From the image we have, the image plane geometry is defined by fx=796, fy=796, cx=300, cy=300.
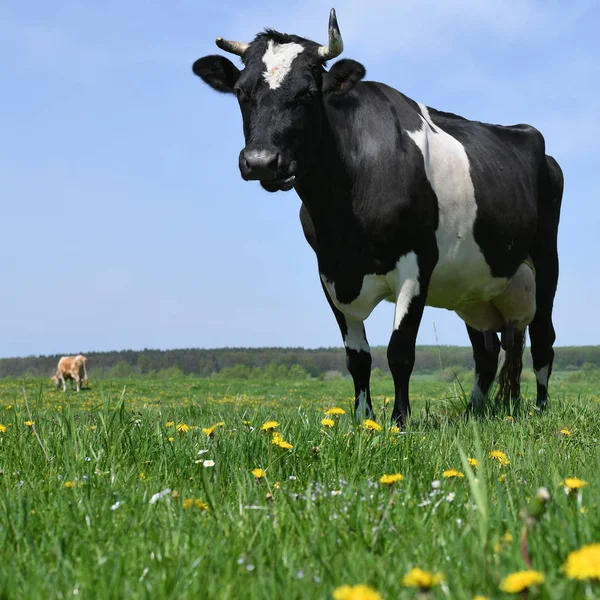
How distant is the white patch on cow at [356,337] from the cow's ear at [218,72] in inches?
88.3

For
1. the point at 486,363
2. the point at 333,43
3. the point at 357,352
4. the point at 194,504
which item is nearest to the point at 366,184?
the point at 333,43

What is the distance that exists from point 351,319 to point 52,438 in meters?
3.15

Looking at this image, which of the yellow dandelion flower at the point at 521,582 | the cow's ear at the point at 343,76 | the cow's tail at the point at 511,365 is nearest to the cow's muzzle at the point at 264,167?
the cow's ear at the point at 343,76

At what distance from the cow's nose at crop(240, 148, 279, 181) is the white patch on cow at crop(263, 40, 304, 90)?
2.31 feet

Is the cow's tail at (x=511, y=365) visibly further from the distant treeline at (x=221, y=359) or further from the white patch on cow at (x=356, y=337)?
the distant treeline at (x=221, y=359)

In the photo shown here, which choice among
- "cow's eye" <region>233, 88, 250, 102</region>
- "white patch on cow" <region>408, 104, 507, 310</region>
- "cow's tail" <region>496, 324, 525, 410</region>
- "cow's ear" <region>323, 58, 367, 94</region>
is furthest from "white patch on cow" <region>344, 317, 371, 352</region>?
"cow's tail" <region>496, 324, 525, 410</region>

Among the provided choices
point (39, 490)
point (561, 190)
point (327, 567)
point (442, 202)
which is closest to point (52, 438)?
point (39, 490)

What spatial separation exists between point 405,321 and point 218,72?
8.69ft

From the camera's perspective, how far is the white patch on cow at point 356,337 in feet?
22.8

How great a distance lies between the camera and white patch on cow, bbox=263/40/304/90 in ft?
20.1

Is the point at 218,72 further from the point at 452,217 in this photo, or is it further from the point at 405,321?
the point at 405,321

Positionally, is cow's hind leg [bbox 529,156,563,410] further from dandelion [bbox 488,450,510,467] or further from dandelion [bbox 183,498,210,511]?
dandelion [bbox 183,498,210,511]

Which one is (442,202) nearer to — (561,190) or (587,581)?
(561,190)

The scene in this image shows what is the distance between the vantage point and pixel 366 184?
648 cm
